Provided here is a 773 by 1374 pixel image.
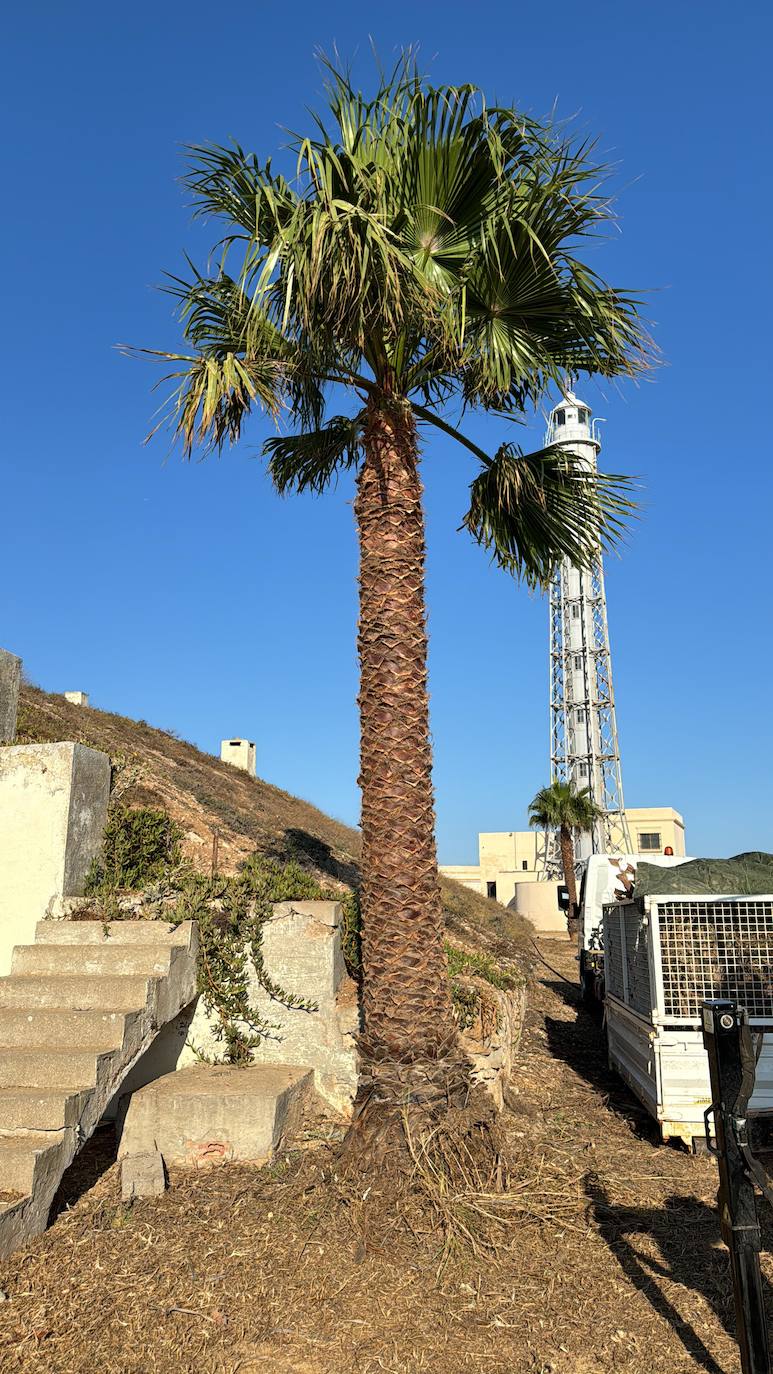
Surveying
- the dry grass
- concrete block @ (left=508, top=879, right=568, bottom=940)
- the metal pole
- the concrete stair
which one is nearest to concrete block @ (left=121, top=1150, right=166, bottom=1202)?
the dry grass

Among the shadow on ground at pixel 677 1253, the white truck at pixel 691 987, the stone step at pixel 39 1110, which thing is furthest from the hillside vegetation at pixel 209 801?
the shadow on ground at pixel 677 1253

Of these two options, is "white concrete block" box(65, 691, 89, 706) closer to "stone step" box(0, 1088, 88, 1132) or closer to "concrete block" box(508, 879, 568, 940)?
"stone step" box(0, 1088, 88, 1132)

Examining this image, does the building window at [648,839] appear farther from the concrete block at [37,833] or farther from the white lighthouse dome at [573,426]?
the concrete block at [37,833]

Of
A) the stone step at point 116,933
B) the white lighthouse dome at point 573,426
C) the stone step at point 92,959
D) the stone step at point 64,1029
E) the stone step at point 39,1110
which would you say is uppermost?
the white lighthouse dome at point 573,426

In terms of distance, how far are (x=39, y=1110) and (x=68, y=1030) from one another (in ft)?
2.34

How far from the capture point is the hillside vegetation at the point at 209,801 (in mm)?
8422

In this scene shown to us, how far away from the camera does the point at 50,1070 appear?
498 centimetres

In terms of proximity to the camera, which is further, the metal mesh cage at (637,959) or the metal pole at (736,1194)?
the metal mesh cage at (637,959)

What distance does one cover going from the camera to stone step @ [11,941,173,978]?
19.7 ft

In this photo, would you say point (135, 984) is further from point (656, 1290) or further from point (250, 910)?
point (656, 1290)

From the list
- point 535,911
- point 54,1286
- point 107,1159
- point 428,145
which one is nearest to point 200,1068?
point 107,1159

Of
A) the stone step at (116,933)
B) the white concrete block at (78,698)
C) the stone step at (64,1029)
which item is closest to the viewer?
the stone step at (64,1029)

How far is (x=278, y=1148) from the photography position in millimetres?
5559

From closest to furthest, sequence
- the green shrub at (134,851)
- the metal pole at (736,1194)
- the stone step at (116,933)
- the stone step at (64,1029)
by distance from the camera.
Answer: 1. the metal pole at (736,1194)
2. the stone step at (64,1029)
3. the stone step at (116,933)
4. the green shrub at (134,851)
